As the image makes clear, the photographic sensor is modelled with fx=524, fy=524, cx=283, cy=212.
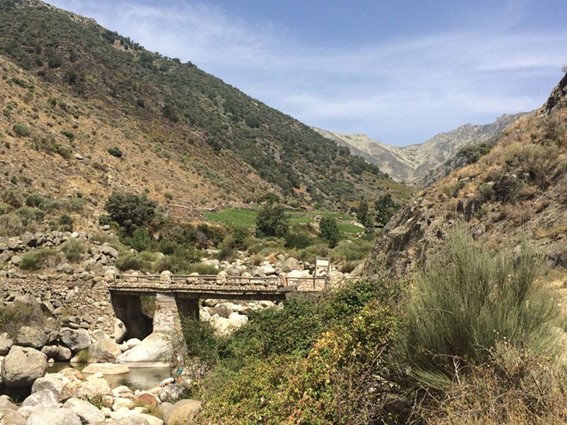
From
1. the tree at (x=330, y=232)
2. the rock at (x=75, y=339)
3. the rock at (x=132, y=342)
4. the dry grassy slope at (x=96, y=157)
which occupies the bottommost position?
the rock at (x=132, y=342)

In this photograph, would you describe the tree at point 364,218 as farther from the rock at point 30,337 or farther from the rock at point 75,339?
the rock at point 30,337

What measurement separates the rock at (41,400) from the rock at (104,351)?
7894 millimetres

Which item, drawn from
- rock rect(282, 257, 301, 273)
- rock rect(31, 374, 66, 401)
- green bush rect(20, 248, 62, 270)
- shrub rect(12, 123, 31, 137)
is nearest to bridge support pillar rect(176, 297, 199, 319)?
rock rect(31, 374, 66, 401)

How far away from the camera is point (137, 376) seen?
70.4ft

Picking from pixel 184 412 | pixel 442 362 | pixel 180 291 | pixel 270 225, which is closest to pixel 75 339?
pixel 180 291

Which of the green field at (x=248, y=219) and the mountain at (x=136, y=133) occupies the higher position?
the mountain at (x=136, y=133)

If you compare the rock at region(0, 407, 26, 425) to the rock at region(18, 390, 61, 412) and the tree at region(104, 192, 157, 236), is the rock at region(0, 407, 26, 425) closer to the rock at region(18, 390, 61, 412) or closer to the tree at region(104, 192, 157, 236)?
the rock at region(18, 390, 61, 412)

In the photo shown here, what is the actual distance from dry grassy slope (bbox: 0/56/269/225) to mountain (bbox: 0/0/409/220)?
174 millimetres

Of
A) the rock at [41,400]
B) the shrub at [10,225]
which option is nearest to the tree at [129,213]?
the shrub at [10,225]

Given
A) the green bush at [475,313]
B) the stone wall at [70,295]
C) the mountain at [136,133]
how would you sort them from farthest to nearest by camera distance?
the mountain at [136,133] → the stone wall at [70,295] → the green bush at [475,313]

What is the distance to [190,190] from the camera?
63188 mm

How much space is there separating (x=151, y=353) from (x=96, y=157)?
37.9 meters

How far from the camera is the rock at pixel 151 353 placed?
77.6 ft

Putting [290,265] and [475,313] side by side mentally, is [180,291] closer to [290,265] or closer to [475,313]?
[290,265]
